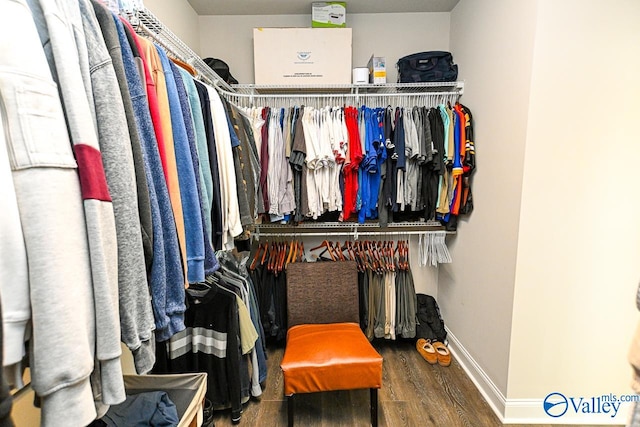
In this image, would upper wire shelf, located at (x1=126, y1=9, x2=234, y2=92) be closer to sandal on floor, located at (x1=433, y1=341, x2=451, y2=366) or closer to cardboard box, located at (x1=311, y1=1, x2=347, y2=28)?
cardboard box, located at (x1=311, y1=1, x2=347, y2=28)

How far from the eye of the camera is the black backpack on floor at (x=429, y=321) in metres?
2.35

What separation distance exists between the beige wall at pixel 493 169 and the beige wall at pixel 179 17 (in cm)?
209

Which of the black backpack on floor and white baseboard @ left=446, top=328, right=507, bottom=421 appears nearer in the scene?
white baseboard @ left=446, top=328, right=507, bottom=421

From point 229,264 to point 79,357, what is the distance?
4.89 feet

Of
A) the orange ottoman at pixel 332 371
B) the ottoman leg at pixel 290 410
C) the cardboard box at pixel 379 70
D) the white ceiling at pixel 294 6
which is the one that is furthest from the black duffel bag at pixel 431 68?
the ottoman leg at pixel 290 410

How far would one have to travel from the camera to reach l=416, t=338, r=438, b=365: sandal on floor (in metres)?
2.16

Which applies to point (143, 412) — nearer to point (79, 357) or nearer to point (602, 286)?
point (79, 357)

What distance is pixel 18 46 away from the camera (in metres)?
0.45

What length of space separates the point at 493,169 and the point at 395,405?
62.0 inches

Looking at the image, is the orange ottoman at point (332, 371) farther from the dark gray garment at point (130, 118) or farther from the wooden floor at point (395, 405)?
the dark gray garment at point (130, 118)

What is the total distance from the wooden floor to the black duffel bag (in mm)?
2183

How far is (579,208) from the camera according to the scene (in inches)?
58.8

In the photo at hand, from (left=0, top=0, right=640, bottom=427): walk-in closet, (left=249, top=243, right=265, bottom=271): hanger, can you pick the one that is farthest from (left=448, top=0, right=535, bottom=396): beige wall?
(left=249, top=243, right=265, bottom=271): hanger

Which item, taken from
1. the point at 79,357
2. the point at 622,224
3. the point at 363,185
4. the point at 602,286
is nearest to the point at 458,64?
the point at 363,185
